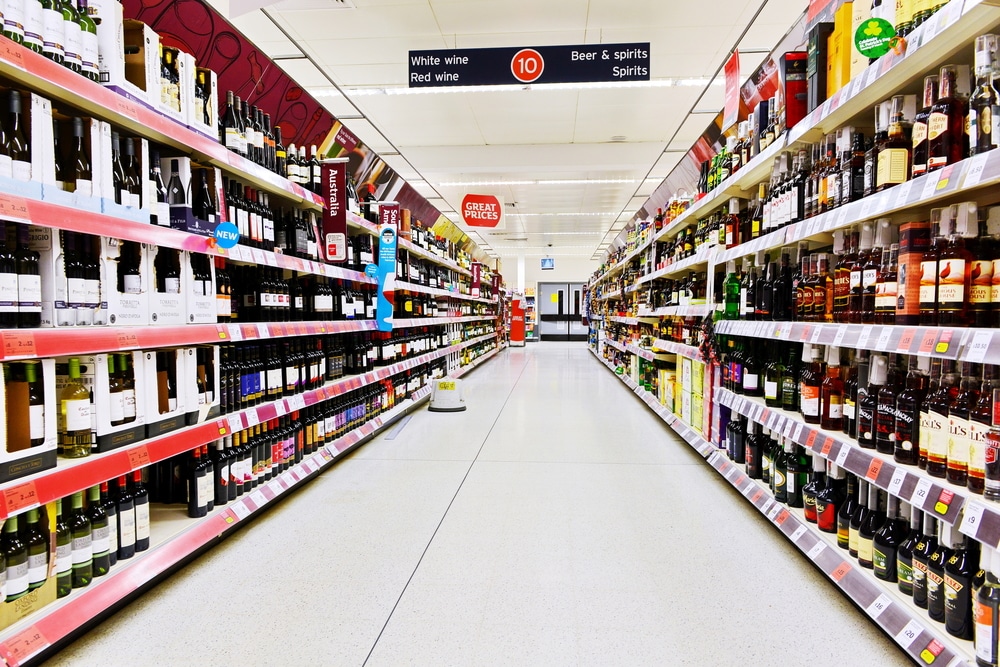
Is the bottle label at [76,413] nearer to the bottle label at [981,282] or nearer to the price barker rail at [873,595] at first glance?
the price barker rail at [873,595]

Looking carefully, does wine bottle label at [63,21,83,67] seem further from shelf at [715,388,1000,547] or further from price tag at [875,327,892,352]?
shelf at [715,388,1000,547]

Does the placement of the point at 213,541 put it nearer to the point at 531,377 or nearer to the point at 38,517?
the point at 38,517

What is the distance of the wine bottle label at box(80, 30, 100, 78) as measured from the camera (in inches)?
67.2

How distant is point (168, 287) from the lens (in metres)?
2.12

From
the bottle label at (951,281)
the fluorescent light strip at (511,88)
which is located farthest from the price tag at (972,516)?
the fluorescent light strip at (511,88)

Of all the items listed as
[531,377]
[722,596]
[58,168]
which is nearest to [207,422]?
[58,168]

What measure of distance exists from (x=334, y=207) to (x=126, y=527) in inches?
90.8

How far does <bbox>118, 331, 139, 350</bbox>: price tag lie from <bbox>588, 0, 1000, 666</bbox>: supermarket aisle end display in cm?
242

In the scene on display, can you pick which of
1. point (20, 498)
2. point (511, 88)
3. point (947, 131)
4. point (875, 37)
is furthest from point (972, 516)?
point (511, 88)

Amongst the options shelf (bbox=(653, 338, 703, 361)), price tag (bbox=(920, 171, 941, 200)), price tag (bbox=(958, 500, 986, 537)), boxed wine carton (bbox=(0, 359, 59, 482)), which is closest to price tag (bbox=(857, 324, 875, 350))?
price tag (bbox=(920, 171, 941, 200))

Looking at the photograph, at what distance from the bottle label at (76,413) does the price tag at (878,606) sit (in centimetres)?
254

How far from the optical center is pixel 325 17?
18.4ft

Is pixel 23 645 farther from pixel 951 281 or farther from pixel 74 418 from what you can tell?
pixel 951 281

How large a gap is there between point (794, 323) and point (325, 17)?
Result: 5.66 metres
